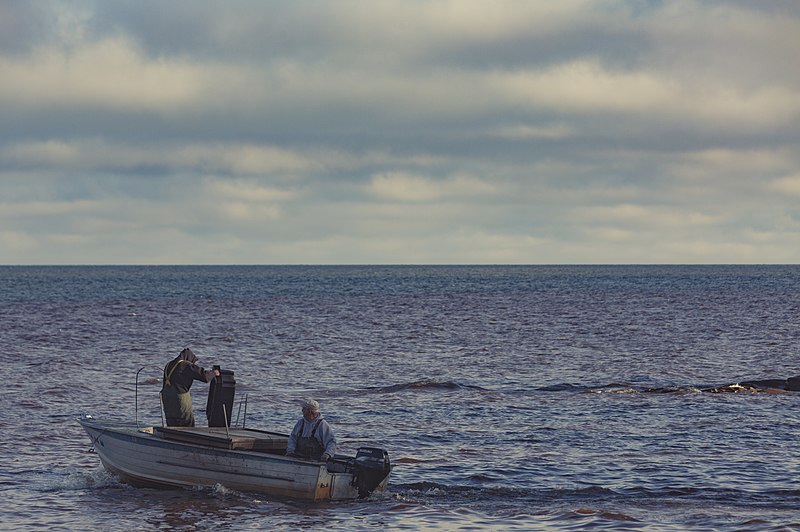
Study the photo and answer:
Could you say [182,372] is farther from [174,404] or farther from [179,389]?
[174,404]

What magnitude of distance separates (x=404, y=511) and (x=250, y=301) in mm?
96952

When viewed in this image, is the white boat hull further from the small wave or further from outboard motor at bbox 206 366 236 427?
the small wave

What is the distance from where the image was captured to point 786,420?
29.4m

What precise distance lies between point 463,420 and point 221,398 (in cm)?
980

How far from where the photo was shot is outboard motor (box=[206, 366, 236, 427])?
2197cm

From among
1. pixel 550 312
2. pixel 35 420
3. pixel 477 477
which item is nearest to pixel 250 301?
pixel 550 312

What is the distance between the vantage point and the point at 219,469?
68.0ft

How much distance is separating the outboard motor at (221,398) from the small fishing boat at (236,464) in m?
0.24

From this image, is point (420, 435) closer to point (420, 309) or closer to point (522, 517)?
point (522, 517)

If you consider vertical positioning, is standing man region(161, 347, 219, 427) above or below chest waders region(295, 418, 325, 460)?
above

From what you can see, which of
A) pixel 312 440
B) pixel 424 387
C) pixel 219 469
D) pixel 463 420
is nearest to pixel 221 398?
pixel 219 469

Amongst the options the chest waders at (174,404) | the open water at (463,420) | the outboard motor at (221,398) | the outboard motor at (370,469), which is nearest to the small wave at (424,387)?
the open water at (463,420)

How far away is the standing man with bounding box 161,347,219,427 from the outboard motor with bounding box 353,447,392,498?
4017 millimetres

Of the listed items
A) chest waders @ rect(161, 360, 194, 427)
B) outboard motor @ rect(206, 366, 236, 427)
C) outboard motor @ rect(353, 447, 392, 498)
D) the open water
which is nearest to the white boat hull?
outboard motor @ rect(353, 447, 392, 498)
